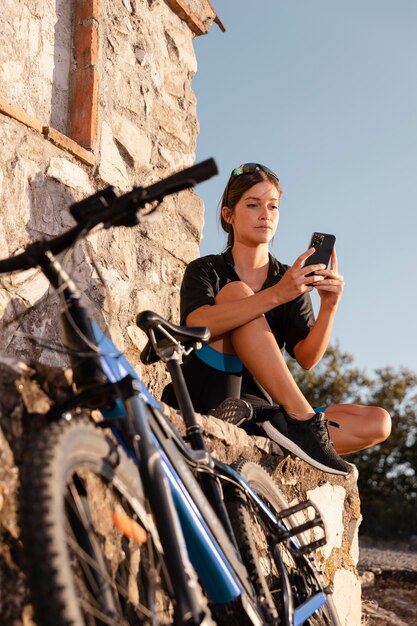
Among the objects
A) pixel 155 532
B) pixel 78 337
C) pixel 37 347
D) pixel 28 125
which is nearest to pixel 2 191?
pixel 28 125

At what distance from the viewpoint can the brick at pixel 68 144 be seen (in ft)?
11.2

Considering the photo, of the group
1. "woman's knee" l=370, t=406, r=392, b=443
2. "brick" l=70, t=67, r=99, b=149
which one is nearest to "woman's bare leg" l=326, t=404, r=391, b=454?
"woman's knee" l=370, t=406, r=392, b=443

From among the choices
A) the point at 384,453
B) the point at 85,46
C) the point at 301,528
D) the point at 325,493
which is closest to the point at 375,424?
the point at 325,493

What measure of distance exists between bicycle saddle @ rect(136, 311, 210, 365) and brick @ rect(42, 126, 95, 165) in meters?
1.45

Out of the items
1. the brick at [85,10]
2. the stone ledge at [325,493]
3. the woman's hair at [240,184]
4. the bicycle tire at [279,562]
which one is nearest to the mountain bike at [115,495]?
the bicycle tire at [279,562]

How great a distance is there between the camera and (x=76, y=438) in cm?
155

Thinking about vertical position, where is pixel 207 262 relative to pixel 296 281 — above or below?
above

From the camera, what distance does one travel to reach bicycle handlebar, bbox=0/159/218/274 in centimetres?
161

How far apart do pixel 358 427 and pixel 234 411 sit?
2.47 feet

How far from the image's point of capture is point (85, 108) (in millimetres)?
3668

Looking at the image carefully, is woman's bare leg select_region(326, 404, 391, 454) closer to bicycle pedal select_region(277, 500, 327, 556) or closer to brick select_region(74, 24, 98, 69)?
bicycle pedal select_region(277, 500, 327, 556)

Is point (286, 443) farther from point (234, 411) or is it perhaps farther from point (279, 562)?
point (279, 562)

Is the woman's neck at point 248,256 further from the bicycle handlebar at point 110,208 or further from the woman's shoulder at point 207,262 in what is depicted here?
the bicycle handlebar at point 110,208

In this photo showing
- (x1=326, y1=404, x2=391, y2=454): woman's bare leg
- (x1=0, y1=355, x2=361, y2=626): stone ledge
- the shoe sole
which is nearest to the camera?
(x1=0, y1=355, x2=361, y2=626): stone ledge
